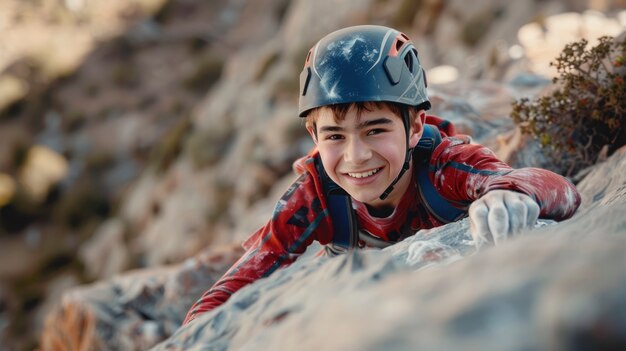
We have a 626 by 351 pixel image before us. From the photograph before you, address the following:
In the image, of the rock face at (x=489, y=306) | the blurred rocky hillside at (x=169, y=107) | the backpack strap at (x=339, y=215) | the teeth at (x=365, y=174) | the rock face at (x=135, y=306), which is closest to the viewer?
the rock face at (x=489, y=306)

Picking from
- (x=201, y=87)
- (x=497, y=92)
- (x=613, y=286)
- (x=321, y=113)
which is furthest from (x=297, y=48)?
(x=613, y=286)

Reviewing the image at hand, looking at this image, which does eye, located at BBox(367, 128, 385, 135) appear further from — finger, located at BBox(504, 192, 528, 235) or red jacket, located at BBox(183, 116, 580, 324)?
finger, located at BBox(504, 192, 528, 235)

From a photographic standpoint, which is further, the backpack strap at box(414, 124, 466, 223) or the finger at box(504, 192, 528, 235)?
the backpack strap at box(414, 124, 466, 223)

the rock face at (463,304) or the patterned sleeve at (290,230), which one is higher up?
the rock face at (463,304)

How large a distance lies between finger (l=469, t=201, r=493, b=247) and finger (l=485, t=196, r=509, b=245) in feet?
0.07

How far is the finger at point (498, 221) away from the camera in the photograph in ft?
9.67

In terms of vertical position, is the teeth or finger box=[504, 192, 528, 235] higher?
the teeth

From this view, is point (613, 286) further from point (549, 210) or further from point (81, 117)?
point (81, 117)

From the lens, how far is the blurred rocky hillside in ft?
55.2

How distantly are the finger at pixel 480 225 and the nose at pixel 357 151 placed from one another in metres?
0.97

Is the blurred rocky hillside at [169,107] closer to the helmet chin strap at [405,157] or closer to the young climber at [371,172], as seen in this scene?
the young climber at [371,172]

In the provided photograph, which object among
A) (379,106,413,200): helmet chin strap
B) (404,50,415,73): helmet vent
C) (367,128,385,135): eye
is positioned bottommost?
(379,106,413,200): helmet chin strap

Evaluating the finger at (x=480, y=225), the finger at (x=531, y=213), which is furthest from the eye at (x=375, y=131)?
the finger at (x=531, y=213)

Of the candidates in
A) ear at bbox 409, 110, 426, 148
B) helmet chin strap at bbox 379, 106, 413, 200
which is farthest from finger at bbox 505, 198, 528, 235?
ear at bbox 409, 110, 426, 148
